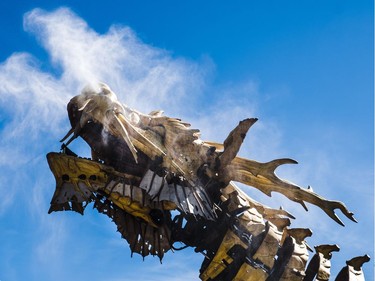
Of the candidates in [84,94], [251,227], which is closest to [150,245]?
[251,227]

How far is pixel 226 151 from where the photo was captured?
8172mm

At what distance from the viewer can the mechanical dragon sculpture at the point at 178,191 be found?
25.7 ft

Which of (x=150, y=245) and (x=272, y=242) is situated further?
(x=150, y=245)

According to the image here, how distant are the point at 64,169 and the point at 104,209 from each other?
2.73ft

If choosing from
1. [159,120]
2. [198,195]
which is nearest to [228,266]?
[198,195]

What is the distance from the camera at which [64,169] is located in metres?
7.83

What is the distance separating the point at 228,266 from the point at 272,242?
615mm

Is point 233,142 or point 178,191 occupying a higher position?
point 233,142

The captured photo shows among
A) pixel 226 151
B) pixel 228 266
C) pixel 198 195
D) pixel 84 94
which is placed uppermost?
pixel 84 94

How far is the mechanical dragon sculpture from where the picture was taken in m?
7.84

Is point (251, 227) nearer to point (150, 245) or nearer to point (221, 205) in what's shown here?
point (221, 205)

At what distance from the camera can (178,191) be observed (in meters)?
7.91

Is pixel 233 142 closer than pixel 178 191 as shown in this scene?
No

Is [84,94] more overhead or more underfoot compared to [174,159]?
more overhead
